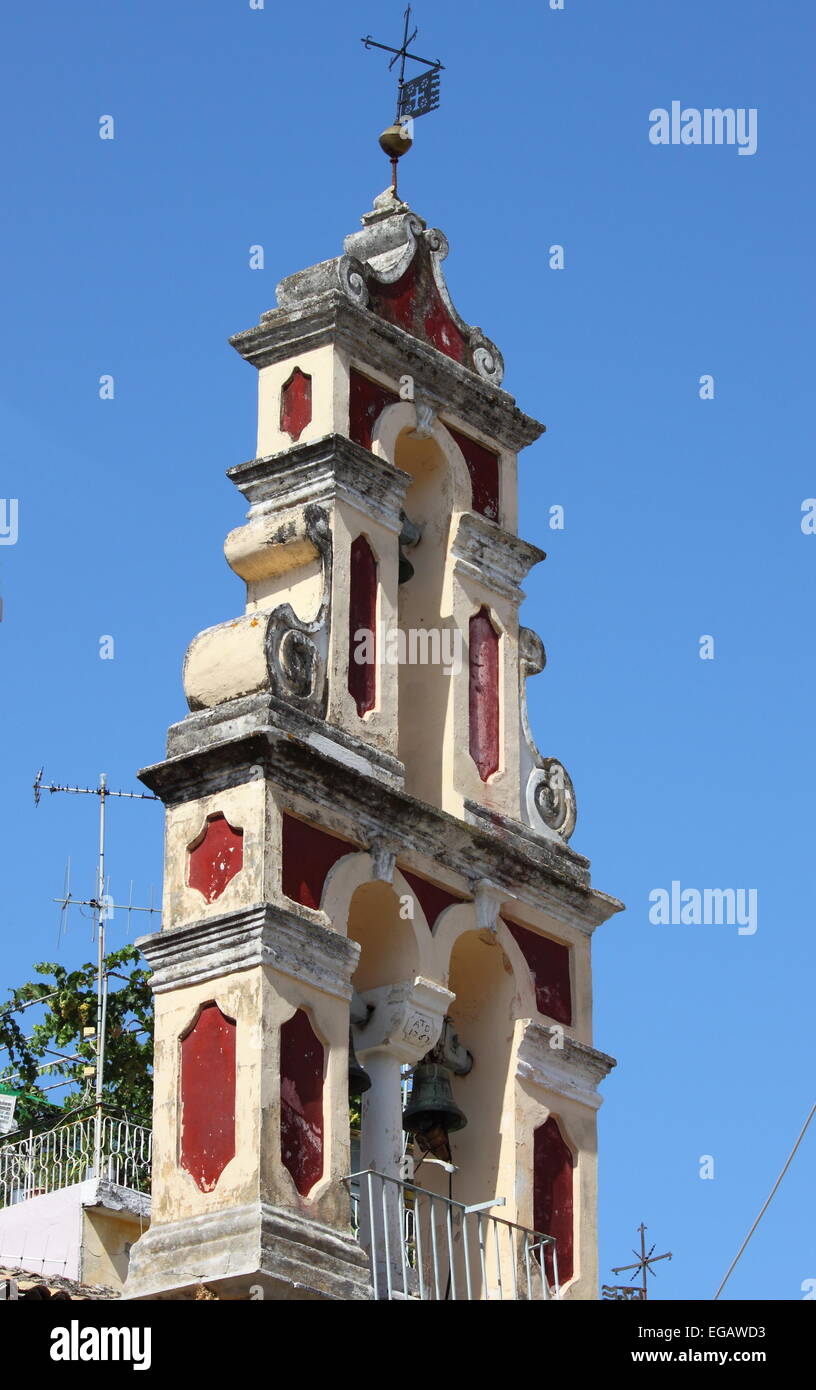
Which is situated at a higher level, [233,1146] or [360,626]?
[360,626]

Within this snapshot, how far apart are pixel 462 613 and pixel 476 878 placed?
1.62m

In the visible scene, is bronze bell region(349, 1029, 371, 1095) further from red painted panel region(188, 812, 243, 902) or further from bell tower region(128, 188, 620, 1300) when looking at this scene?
red painted panel region(188, 812, 243, 902)

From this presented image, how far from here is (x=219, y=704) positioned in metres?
18.4

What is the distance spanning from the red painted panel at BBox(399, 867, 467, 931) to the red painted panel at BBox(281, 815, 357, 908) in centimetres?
75

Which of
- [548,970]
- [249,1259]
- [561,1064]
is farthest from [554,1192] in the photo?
[249,1259]

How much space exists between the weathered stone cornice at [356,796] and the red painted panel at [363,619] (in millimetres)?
589

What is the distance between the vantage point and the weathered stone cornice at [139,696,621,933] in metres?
18.1

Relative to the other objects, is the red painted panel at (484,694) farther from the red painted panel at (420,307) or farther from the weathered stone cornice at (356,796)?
the red painted panel at (420,307)

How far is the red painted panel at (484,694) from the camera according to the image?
20062 mm

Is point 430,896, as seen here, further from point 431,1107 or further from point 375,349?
point 375,349

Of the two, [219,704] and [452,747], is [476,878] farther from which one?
[219,704]

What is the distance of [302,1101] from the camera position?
17656mm
